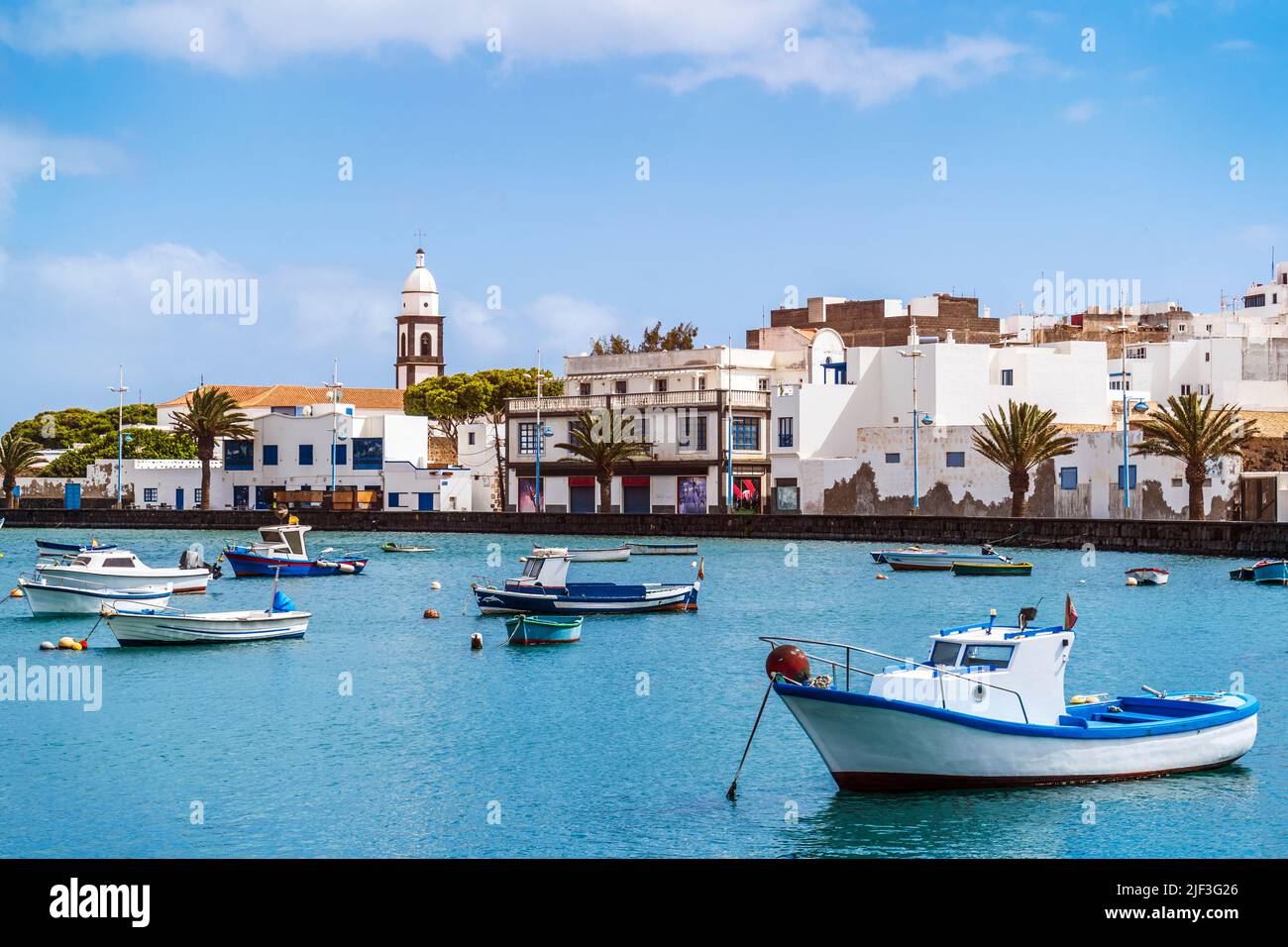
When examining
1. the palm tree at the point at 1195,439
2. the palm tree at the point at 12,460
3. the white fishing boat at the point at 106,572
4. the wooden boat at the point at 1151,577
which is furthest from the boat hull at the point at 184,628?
the palm tree at the point at 12,460

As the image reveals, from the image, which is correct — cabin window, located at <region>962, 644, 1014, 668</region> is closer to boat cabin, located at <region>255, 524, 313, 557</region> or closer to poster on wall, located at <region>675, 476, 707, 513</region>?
boat cabin, located at <region>255, 524, 313, 557</region>

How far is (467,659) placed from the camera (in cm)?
4062

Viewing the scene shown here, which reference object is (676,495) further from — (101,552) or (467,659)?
(467,659)

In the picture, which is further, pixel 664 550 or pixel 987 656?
pixel 664 550

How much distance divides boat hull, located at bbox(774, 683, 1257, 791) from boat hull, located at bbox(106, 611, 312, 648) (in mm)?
23682

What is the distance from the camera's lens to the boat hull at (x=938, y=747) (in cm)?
2234

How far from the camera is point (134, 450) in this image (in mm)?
130125

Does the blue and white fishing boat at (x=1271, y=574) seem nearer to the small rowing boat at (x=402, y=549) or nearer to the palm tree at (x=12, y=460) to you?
the small rowing boat at (x=402, y=549)

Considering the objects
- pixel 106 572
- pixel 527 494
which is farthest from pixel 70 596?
pixel 527 494

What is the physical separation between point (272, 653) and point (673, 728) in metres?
16.1

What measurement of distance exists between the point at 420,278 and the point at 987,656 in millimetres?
166023

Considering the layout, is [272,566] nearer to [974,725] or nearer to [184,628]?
[184,628]

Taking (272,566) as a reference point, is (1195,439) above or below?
above

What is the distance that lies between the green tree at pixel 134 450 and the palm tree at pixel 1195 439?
81828 mm
